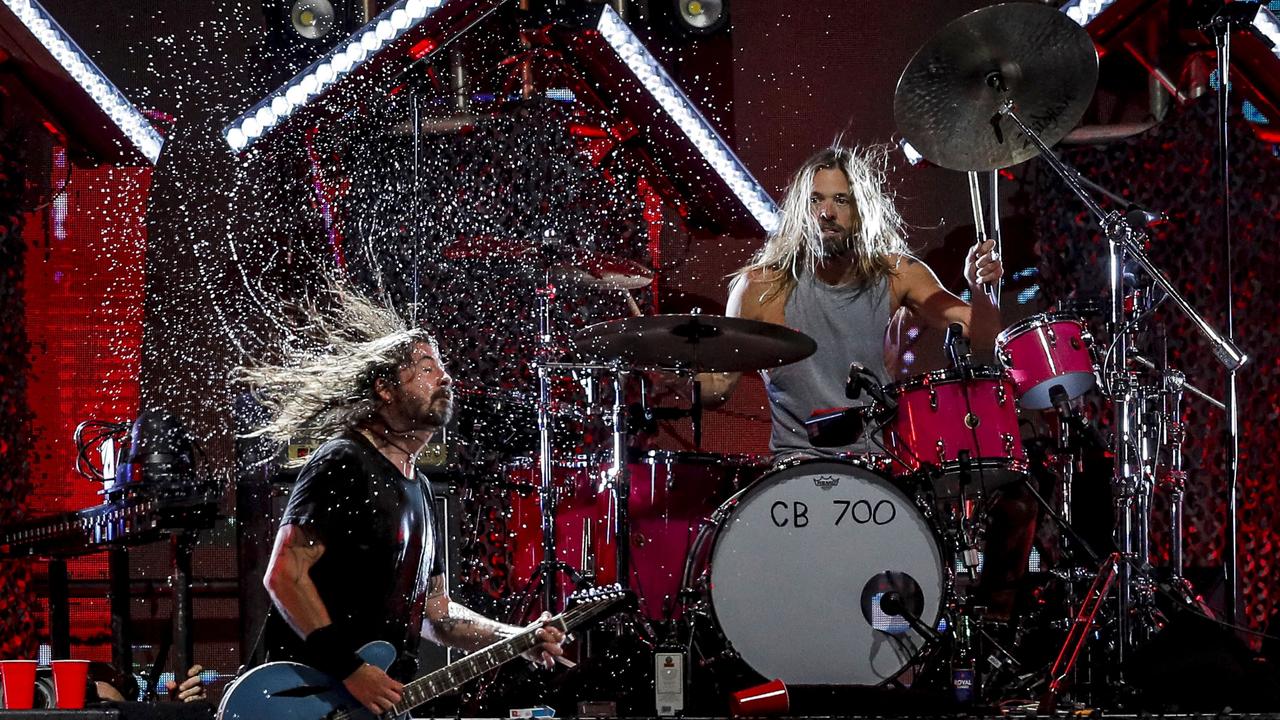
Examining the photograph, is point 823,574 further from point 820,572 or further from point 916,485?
point 916,485

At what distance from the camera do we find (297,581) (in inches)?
134

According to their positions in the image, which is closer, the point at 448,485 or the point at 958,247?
the point at 448,485

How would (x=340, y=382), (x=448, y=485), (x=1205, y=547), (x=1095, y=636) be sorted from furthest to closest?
1. (x=1205, y=547)
2. (x=448, y=485)
3. (x=1095, y=636)
4. (x=340, y=382)

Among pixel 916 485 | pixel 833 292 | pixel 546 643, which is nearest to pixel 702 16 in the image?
pixel 833 292

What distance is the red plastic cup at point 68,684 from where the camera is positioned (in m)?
4.28

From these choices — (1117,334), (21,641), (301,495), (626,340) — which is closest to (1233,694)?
(1117,334)

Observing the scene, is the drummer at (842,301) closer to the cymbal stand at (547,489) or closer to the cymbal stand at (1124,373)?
the cymbal stand at (1124,373)

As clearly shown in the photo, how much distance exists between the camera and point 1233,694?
12.9 ft

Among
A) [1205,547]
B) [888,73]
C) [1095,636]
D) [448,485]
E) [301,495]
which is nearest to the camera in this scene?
[301,495]

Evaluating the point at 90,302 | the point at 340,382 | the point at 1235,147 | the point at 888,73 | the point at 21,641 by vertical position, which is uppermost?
the point at 888,73

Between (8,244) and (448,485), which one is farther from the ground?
(8,244)

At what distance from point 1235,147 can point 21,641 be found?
6.26 m

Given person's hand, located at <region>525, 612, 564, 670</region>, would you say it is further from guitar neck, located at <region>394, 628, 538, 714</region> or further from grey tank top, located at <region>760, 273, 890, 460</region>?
grey tank top, located at <region>760, 273, 890, 460</region>

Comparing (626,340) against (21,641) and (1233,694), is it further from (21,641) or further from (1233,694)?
(21,641)
